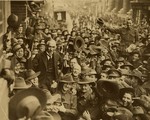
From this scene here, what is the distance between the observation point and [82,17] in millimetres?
5059

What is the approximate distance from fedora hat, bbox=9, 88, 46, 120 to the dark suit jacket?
63cm

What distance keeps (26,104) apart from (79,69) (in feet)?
3.84

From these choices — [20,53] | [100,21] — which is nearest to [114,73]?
[100,21]

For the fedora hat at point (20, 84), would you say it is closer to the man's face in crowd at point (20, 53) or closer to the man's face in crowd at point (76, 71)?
the man's face in crowd at point (20, 53)

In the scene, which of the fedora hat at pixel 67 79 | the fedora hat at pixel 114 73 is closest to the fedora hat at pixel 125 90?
the fedora hat at pixel 114 73

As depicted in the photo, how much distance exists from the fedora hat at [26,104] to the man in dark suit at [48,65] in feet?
1.94

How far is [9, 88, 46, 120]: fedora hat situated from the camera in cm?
400

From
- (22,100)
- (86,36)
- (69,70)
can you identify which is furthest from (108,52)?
(22,100)

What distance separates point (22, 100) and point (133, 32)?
2.05 metres

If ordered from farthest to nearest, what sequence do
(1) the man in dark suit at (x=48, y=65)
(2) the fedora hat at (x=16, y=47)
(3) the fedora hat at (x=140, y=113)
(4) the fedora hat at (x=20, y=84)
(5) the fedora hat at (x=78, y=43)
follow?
(5) the fedora hat at (x=78, y=43), (1) the man in dark suit at (x=48, y=65), (2) the fedora hat at (x=16, y=47), (3) the fedora hat at (x=140, y=113), (4) the fedora hat at (x=20, y=84)

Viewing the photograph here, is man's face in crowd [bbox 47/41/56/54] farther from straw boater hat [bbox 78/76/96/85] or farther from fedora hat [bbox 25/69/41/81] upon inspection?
straw boater hat [bbox 78/76/96/85]

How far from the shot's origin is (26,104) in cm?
400

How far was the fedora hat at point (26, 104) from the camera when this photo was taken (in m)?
4.00

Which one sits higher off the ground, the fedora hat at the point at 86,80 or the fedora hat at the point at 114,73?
the fedora hat at the point at 114,73
